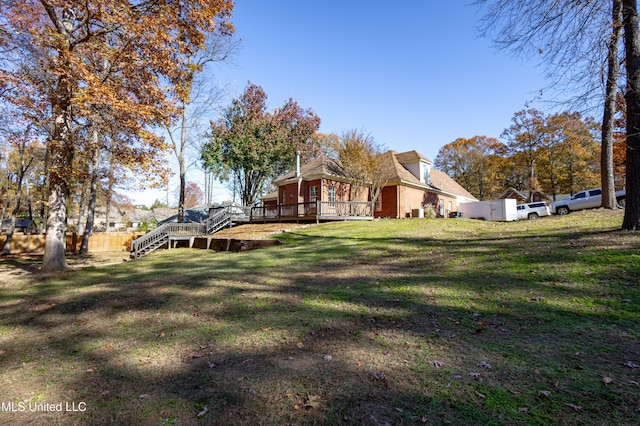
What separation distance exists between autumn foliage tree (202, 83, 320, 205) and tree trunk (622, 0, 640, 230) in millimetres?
21140

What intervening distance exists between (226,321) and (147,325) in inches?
46.4

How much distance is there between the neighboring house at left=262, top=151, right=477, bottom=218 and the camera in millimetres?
23656

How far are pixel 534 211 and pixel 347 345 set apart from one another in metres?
26.3

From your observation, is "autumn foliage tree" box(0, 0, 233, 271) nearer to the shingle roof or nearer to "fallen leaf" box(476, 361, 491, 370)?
"fallen leaf" box(476, 361, 491, 370)

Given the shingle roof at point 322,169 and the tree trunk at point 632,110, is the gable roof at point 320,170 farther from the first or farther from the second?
the tree trunk at point 632,110

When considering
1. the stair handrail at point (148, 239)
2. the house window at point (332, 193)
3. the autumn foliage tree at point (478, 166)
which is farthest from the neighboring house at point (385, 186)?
the autumn foliage tree at point (478, 166)

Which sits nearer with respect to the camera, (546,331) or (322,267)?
(546,331)

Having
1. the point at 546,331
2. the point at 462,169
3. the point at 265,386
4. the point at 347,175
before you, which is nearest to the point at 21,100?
the point at 265,386

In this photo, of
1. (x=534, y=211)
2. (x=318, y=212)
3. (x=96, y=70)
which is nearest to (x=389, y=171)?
(x=318, y=212)

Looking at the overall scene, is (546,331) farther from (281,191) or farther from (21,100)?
(281,191)

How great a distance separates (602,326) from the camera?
383 cm

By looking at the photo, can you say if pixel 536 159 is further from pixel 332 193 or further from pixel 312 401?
pixel 312 401

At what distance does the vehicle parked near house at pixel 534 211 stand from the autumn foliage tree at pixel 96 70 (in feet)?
82.1

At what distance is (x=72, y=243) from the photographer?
22.5 meters
